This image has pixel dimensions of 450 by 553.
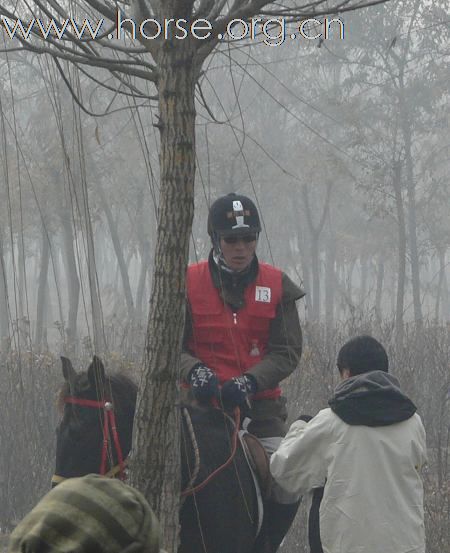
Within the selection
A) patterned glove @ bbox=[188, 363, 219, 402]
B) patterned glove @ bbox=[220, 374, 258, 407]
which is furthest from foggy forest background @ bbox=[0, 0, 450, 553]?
patterned glove @ bbox=[220, 374, 258, 407]

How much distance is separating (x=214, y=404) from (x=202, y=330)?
14.0 inches

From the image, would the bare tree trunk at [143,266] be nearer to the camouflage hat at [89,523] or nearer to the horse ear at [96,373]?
the horse ear at [96,373]

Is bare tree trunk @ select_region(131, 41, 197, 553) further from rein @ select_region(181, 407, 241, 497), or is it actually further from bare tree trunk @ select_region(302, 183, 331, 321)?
bare tree trunk @ select_region(302, 183, 331, 321)

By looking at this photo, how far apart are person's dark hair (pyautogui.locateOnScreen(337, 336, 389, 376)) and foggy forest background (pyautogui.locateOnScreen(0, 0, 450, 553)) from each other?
55 cm

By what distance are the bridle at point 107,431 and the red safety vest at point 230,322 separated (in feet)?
2.36

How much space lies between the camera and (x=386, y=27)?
19.0 meters

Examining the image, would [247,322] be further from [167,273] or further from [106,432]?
[167,273]

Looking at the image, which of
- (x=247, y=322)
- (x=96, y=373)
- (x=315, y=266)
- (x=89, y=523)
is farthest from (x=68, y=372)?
(x=315, y=266)

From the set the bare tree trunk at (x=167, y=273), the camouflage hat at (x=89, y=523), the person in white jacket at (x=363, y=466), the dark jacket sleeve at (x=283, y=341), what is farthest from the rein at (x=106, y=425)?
the camouflage hat at (x=89, y=523)

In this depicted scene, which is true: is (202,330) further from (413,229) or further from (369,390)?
(413,229)

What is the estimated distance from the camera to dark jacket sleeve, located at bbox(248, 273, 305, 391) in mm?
3754

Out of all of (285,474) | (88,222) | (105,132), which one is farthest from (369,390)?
(105,132)

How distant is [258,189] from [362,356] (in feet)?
71.4

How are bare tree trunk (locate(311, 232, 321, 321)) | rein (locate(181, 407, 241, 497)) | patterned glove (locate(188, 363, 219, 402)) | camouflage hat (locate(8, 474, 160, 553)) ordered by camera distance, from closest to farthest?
camouflage hat (locate(8, 474, 160, 553)), rein (locate(181, 407, 241, 497)), patterned glove (locate(188, 363, 219, 402)), bare tree trunk (locate(311, 232, 321, 321))
